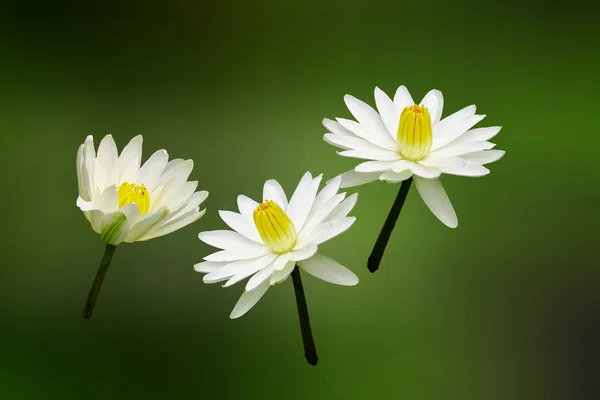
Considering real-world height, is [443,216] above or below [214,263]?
above

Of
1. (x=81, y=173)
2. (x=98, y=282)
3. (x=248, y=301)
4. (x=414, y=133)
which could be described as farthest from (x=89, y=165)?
(x=414, y=133)

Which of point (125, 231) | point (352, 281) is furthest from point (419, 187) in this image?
point (125, 231)

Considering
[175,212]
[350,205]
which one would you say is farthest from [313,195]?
[175,212]

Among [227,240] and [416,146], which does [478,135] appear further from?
[227,240]

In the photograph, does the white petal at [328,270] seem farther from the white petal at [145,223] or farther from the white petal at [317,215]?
the white petal at [145,223]

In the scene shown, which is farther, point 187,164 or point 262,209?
point 187,164

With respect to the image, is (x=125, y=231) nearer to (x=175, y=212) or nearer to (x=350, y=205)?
(x=175, y=212)

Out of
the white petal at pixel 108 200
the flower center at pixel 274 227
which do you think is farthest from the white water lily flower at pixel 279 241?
the white petal at pixel 108 200
